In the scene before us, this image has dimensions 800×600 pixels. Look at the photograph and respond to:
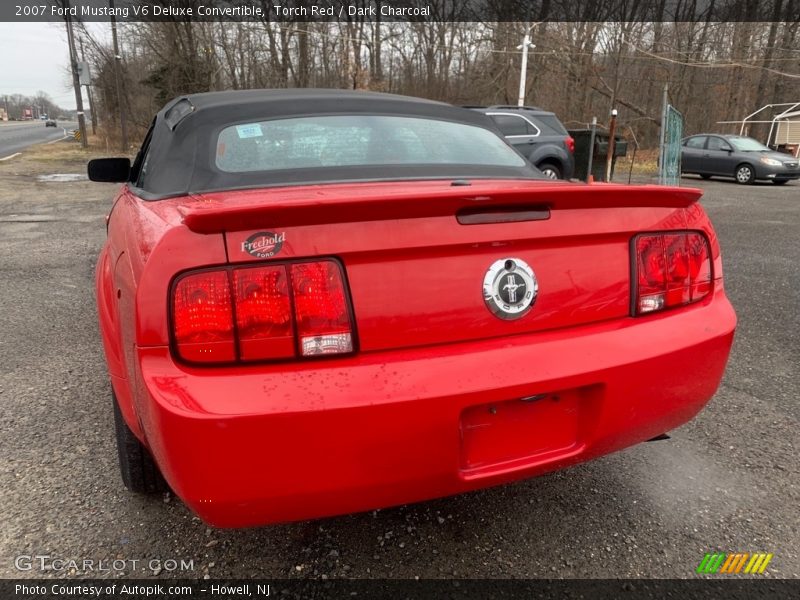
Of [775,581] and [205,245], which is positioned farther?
[775,581]

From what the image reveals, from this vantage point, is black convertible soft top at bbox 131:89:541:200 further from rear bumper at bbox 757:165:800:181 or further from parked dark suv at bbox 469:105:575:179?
rear bumper at bbox 757:165:800:181

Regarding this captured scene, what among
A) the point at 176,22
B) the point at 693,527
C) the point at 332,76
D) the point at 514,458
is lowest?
the point at 693,527

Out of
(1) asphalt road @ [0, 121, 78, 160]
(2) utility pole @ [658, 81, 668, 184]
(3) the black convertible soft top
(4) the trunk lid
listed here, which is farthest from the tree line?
(4) the trunk lid

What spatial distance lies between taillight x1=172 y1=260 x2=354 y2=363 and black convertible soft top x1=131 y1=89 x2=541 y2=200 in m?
0.72

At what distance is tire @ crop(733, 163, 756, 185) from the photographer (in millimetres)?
15656

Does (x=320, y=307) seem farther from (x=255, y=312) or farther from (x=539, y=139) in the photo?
(x=539, y=139)

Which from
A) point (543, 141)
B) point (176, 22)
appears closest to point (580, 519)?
point (543, 141)

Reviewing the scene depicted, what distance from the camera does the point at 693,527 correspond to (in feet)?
6.70

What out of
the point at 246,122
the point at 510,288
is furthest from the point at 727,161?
the point at 510,288

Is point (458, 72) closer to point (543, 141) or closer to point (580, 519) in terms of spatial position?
point (543, 141)

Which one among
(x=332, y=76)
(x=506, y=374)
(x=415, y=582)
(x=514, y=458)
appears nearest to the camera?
(x=506, y=374)

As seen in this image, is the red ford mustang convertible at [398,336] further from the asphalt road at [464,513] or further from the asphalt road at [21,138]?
the asphalt road at [21,138]

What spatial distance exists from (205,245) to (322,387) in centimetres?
44

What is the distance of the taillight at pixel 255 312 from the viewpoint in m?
1.38
